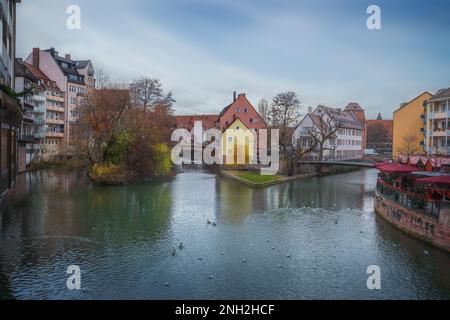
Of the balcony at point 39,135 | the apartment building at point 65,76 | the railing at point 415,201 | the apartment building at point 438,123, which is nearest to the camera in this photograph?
the railing at point 415,201

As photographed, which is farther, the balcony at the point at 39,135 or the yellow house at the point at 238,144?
the yellow house at the point at 238,144

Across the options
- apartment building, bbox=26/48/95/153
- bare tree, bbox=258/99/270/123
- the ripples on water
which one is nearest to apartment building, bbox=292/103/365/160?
bare tree, bbox=258/99/270/123

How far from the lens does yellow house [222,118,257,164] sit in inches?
2153

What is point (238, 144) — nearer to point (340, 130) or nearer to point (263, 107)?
point (263, 107)

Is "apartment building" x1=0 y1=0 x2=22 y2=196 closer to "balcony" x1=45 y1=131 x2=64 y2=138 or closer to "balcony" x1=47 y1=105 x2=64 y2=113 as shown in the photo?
"balcony" x1=47 y1=105 x2=64 y2=113

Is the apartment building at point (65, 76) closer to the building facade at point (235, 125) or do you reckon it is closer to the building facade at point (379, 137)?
the building facade at point (235, 125)

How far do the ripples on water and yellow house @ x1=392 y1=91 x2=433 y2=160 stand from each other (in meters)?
31.1

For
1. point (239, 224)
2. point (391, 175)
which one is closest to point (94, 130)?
point (239, 224)

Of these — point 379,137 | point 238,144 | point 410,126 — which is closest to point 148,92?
point 238,144

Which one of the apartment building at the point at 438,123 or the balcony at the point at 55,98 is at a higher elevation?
the balcony at the point at 55,98

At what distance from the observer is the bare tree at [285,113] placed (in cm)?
5081

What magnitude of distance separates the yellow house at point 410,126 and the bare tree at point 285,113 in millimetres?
15123

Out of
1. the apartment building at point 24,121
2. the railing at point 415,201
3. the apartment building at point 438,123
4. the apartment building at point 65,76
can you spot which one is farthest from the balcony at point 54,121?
the railing at point 415,201
